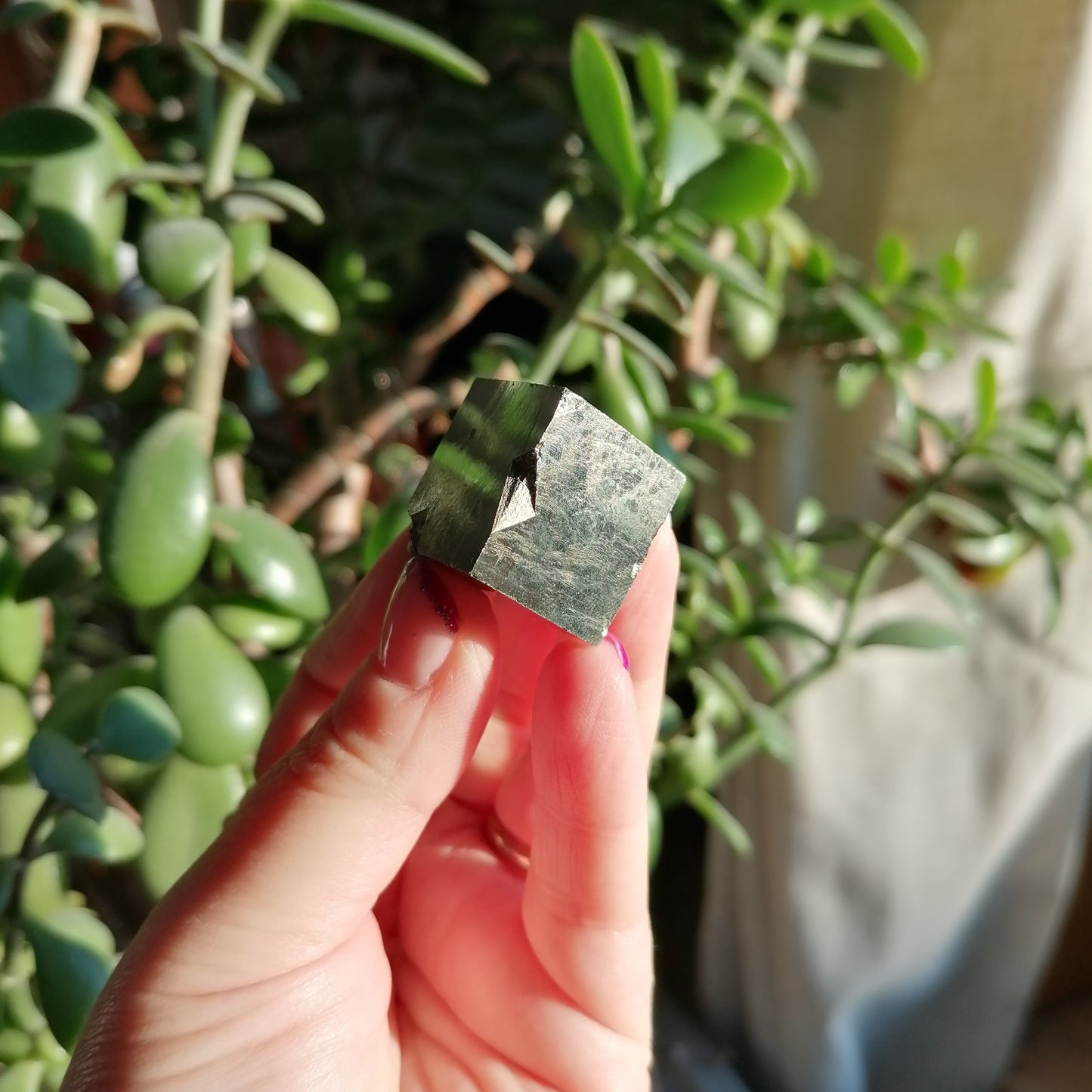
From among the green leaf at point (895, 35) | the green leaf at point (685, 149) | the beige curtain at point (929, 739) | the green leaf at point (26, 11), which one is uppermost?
the green leaf at point (895, 35)

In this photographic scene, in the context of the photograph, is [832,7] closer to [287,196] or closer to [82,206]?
[287,196]

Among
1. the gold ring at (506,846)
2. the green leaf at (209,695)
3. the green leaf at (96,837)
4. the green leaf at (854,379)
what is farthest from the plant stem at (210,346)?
the green leaf at (854,379)

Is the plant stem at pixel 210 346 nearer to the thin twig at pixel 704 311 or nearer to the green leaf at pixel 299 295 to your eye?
the green leaf at pixel 299 295

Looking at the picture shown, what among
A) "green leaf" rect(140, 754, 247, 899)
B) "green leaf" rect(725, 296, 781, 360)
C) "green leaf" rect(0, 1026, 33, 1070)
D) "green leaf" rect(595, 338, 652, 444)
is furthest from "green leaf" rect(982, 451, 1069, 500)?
"green leaf" rect(0, 1026, 33, 1070)

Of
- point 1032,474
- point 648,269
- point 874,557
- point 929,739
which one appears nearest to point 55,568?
point 648,269

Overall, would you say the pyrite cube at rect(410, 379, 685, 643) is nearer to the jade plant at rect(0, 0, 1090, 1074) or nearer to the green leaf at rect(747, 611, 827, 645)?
the jade plant at rect(0, 0, 1090, 1074)

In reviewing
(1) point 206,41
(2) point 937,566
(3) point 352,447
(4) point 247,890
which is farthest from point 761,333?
(4) point 247,890

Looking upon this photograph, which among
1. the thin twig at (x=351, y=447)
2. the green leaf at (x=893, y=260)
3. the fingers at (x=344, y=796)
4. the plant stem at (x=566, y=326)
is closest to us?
the fingers at (x=344, y=796)
